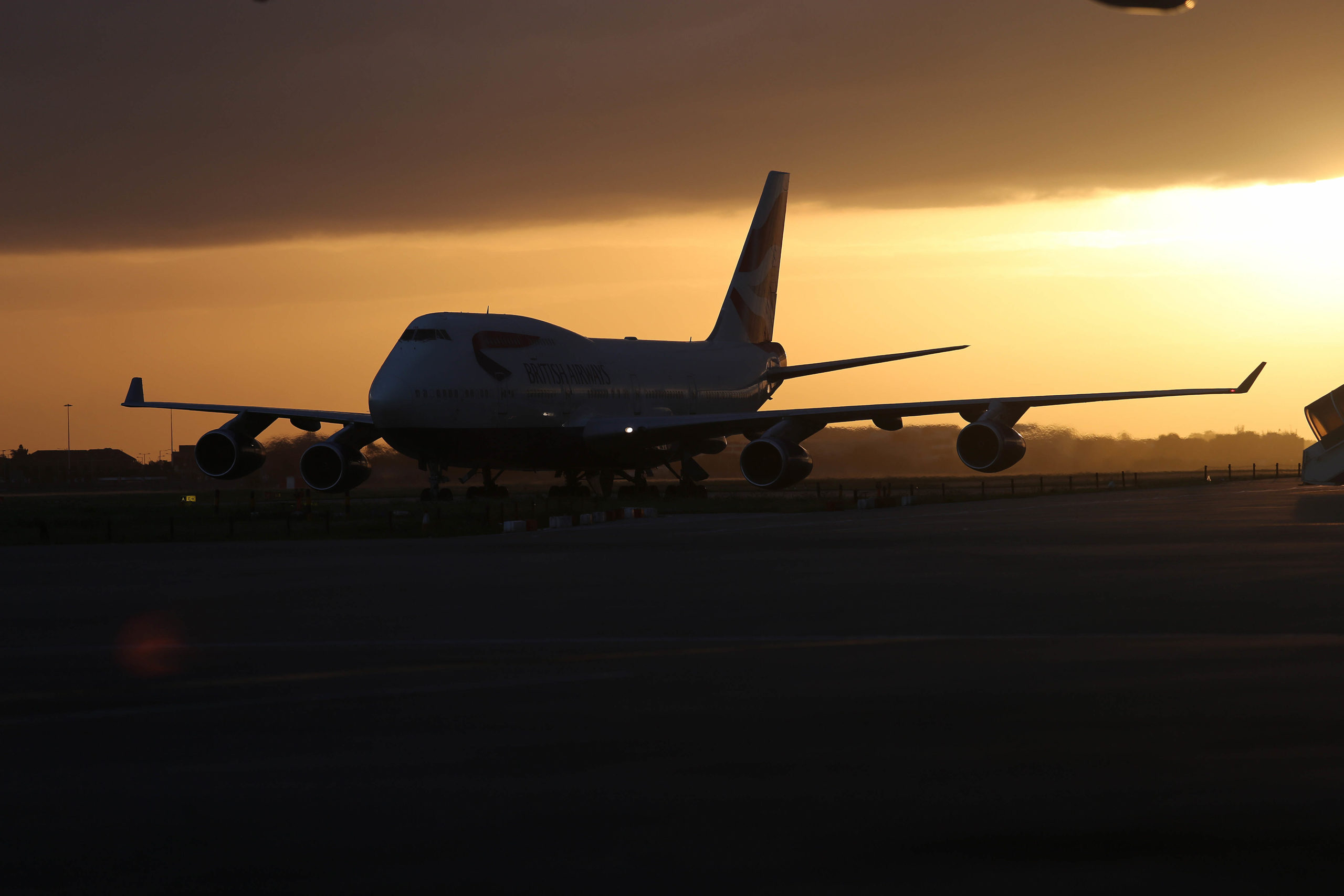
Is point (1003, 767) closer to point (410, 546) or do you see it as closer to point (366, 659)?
point (366, 659)

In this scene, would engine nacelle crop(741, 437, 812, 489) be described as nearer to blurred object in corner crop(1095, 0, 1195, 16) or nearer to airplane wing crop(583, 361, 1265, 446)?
airplane wing crop(583, 361, 1265, 446)

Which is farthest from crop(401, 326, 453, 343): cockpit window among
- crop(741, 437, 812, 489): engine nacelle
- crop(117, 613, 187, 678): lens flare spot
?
crop(117, 613, 187, 678): lens flare spot

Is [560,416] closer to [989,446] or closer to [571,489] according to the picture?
[571,489]

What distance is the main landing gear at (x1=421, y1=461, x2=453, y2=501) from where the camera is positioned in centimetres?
4722

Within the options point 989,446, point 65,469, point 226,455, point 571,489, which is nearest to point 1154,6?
point 989,446

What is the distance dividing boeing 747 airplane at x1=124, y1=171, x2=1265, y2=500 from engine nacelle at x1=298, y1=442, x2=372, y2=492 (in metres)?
0.04

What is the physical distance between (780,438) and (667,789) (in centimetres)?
3796

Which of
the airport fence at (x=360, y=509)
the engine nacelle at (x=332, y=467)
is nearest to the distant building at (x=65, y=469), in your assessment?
the airport fence at (x=360, y=509)

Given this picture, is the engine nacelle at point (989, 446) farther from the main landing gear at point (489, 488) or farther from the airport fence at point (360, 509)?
the main landing gear at point (489, 488)

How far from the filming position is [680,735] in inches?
340

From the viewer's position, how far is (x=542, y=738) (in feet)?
28.2

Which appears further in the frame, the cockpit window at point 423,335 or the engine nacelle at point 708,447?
the engine nacelle at point 708,447

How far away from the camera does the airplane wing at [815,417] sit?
44312mm

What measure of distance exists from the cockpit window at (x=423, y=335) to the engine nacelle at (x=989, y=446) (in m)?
16.1
